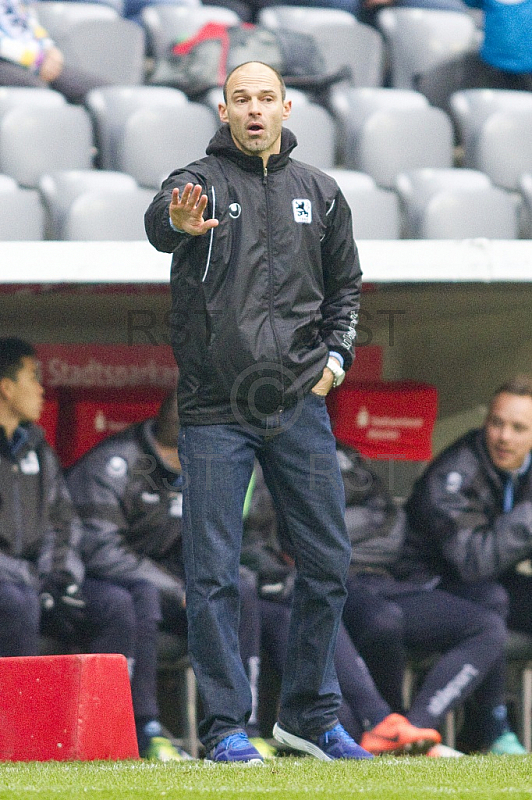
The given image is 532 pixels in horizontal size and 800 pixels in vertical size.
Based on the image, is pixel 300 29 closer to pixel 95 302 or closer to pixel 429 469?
pixel 95 302

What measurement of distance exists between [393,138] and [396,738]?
2904 millimetres

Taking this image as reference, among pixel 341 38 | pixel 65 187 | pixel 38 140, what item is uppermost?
pixel 341 38

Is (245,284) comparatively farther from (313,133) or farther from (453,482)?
(313,133)

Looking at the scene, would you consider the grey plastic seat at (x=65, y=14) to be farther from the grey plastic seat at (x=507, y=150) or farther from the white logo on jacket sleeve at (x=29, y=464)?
the white logo on jacket sleeve at (x=29, y=464)

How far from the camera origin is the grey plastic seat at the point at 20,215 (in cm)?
482

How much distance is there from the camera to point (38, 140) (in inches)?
217

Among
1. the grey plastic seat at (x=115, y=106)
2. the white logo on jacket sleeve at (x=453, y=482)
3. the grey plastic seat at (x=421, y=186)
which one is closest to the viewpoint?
the white logo on jacket sleeve at (x=453, y=482)

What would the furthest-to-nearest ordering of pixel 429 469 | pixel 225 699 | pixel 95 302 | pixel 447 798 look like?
pixel 95 302 → pixel 429 469 → pixel 225 699 → pixel 447 798

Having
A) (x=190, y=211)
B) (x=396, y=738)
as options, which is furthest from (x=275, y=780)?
(x=396, y=738)

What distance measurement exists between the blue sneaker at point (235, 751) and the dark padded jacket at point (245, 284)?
751 millimetres

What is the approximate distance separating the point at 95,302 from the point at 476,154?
1.96 metres

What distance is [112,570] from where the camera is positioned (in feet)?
15.9

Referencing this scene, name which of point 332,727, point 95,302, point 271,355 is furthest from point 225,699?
point 95,302

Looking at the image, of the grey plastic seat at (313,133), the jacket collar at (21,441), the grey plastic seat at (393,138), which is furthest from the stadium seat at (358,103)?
the jacket collar at (21,441)
